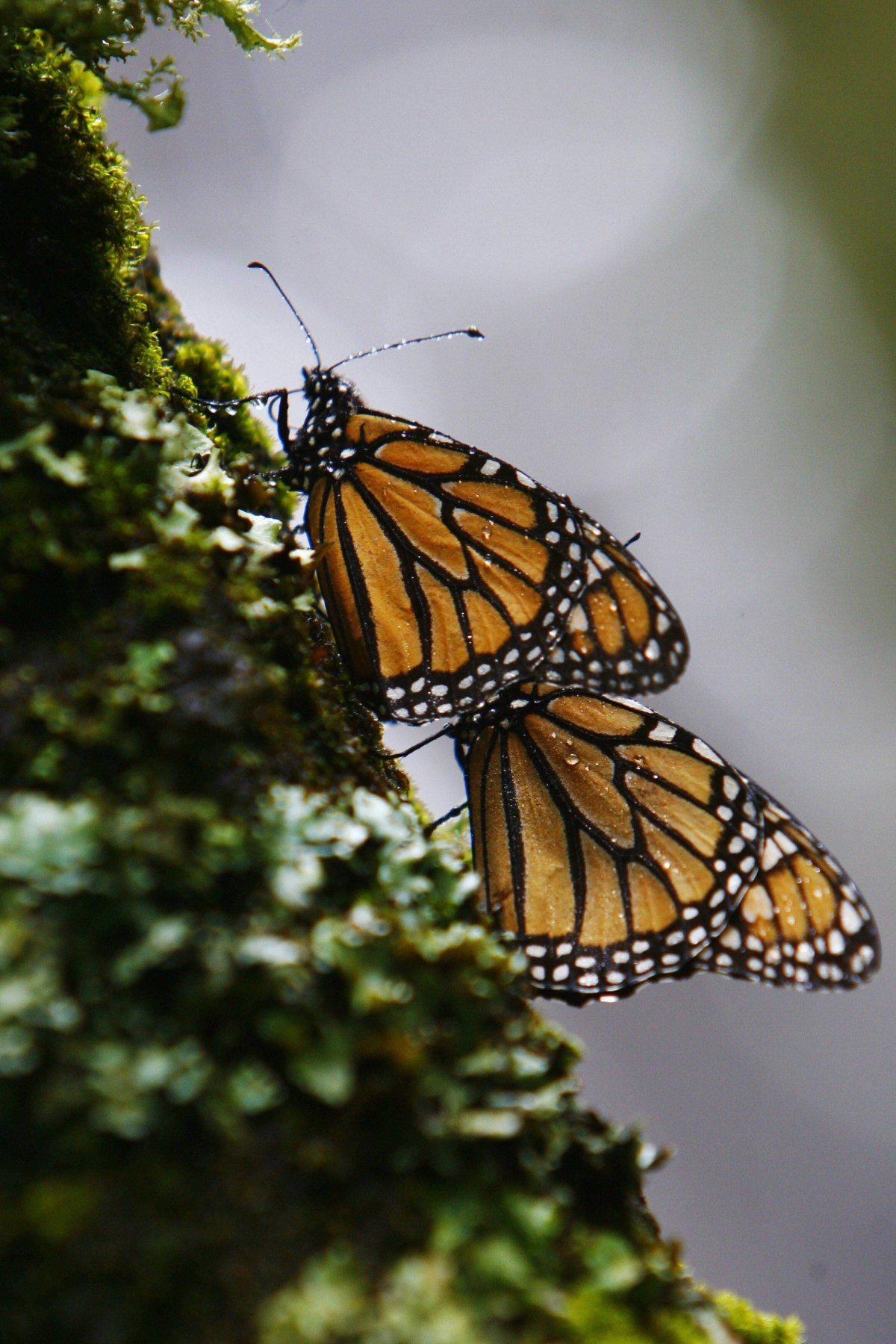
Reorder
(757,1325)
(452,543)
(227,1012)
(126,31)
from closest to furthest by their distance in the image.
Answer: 1. (227,1012)
2. (757,1325)
3. (126,31)
4. (452,543)

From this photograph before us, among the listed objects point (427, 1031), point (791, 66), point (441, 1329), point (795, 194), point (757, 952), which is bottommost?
point (441, 1329)

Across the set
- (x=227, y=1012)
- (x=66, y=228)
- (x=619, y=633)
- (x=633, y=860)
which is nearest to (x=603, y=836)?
(x=633, y=860)

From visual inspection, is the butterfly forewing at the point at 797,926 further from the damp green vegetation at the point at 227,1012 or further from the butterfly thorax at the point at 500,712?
the damp green vegetation at the point at 227,1012

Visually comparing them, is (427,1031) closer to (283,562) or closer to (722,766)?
(283,562)

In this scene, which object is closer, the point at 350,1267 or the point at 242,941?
the point at 350,1267

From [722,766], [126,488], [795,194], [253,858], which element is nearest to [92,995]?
[253,858]

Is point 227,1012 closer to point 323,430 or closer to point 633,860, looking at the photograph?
point 633,860
